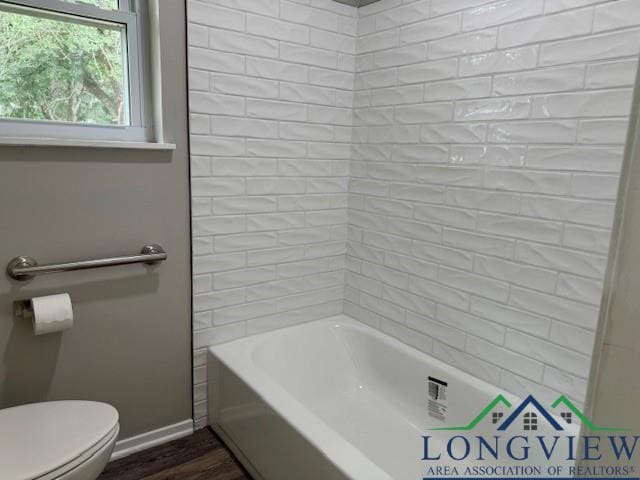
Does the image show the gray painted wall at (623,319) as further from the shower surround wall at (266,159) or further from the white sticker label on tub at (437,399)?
the shower surround wall at (266,159)

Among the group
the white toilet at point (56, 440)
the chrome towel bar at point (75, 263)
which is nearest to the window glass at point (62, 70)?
the chrome towel bar at point (75, 263)

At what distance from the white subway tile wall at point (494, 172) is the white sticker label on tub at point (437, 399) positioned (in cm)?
12

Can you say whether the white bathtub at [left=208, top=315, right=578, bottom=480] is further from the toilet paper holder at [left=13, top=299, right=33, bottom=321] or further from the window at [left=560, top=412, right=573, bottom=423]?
the toilet paper holder at [left=13, top=299, right=33, bottom=321]

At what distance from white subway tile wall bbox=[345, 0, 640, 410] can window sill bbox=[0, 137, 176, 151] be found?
3.39 feet

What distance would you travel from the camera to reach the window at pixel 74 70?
1554 mm

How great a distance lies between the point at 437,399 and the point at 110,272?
1.47m

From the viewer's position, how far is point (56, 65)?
1.63 meters

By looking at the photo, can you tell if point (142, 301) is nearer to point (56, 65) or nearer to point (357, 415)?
point (56, 65)

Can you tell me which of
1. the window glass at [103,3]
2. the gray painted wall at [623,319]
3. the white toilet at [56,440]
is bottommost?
the white toilet at [56,440]

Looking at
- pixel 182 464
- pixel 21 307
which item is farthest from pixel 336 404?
pixel 21 307

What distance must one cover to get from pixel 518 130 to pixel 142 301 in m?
1.63

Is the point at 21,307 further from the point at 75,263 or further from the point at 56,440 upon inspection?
the point at 56,440

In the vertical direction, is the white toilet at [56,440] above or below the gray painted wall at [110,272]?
below

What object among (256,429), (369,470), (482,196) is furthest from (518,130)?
(256,429)
